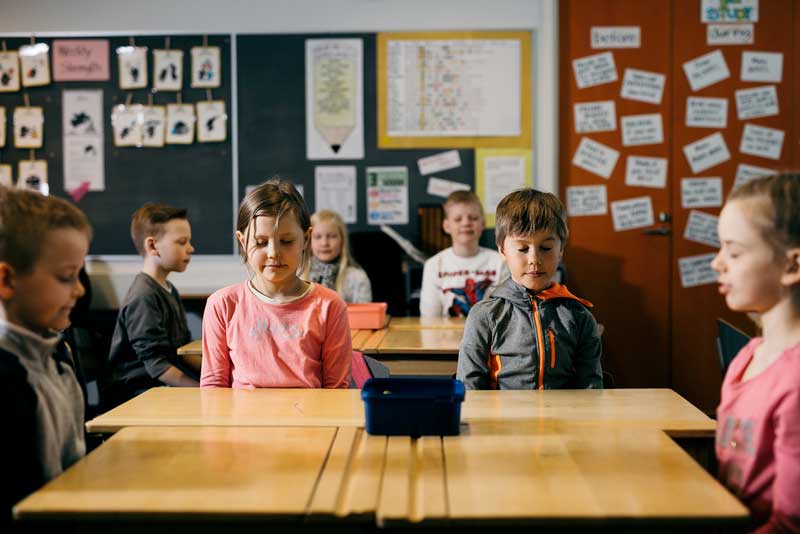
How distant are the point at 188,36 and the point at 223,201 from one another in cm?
97

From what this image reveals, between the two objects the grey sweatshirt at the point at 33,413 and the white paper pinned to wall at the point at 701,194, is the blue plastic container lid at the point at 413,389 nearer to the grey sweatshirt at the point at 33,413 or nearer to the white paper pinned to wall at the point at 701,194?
the grey sweatshirt at the point at 33,413

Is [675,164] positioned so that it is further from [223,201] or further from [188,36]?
[188,36]

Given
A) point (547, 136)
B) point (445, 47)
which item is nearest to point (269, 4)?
point (445, 47)

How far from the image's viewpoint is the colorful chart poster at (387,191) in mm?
4332

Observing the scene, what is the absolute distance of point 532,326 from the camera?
196 centimetres

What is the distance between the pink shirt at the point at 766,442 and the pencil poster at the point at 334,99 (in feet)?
10.8

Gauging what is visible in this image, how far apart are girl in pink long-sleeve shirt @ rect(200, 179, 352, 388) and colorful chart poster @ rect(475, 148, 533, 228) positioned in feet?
7.83

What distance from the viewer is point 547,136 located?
13.8 ft

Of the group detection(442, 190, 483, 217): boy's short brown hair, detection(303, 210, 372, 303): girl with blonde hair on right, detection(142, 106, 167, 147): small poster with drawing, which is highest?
detection(142, 106, 167, 147): small poster with drawing

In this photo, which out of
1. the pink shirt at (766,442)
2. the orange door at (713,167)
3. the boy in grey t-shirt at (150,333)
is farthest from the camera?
the orange door at (713,167)

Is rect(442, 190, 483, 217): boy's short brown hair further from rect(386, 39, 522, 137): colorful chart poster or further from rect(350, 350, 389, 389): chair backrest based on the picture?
rect(350, 350, 389, 389): chair backrest

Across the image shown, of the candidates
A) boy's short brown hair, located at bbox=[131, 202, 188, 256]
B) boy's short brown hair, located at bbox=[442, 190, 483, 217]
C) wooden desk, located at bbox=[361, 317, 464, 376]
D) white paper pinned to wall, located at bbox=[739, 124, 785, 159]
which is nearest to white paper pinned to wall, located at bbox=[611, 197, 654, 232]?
white paper pinned to wall, located at bbox=[739, 124, 785, 159]

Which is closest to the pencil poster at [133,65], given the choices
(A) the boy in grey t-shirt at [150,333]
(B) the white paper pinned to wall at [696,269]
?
(A) the boy in grey t-shirt at [150,333]

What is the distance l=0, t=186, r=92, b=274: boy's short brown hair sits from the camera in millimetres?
1245
